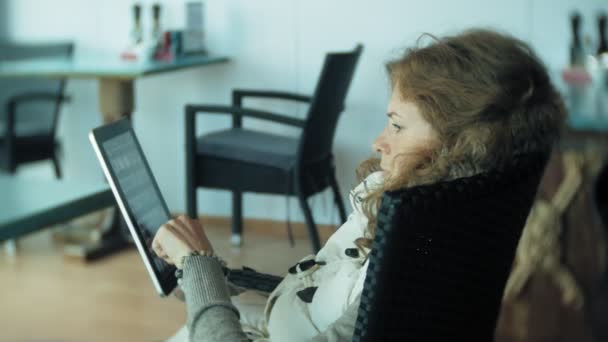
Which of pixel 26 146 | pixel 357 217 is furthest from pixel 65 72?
pixel 357 217

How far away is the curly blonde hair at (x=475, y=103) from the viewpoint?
3.59 feet

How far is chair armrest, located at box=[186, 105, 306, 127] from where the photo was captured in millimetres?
3270

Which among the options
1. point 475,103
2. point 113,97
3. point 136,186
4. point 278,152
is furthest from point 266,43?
point 475,103

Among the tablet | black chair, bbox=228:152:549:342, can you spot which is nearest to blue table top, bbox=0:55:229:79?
the tablet

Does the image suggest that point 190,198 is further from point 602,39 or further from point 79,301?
point 602,39

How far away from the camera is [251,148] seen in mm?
3436

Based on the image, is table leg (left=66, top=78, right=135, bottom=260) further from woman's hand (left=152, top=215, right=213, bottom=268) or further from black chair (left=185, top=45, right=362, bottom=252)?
woman's hand (left=152, top=215, right=213, bottom=268)

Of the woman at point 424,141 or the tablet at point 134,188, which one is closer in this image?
the woman at point 424,141

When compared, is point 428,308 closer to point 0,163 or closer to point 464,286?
point 464,286

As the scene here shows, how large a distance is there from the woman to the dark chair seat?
2.11m

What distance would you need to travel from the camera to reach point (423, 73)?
114 cm

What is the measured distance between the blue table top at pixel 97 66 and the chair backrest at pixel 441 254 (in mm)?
2534

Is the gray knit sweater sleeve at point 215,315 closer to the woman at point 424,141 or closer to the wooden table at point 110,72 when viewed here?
the woman at point 424,141

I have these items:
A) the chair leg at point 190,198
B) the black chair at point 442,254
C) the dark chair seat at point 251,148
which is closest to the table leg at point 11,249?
the chair leg at point 190,198
